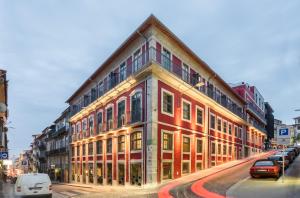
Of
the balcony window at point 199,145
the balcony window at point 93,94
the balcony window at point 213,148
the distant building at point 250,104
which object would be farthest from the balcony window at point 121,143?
the distant building at point 250,104

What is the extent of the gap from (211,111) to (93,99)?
14.6 meters

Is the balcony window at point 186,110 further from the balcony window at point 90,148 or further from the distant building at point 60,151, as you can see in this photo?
the distant building at point 60,151

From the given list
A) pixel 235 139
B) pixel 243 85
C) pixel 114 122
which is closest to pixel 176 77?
pixel 114 122

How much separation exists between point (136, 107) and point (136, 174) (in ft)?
18.8

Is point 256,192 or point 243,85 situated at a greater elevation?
point 243,85

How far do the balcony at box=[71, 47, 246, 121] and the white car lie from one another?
12.6m

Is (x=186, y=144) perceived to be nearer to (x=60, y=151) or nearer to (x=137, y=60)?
(x=137, y=60)

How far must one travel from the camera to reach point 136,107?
29.7m

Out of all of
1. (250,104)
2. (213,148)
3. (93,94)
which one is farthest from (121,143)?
(250,104)

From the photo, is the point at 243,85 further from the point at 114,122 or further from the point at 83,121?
the point at 114,122

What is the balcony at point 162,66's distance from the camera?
92.0ft

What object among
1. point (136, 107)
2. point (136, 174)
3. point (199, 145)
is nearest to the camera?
point (136, 174)

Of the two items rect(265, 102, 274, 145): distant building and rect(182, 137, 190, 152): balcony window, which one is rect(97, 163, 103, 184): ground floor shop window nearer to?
rect(182, 137, 190, 152): balcony window

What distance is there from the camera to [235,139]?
52000mm
